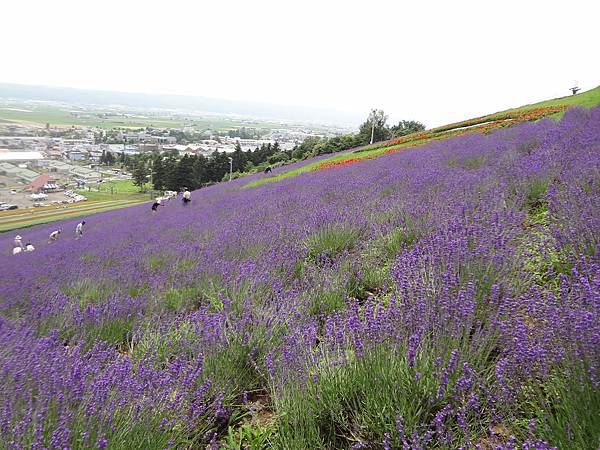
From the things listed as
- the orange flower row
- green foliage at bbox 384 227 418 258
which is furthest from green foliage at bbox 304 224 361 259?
the orange flower row

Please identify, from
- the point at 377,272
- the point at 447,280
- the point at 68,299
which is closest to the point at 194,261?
the point at 68,299

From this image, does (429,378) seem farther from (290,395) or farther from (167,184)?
(167,184)

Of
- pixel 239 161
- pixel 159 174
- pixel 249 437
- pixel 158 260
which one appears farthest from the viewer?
pixel 159 174

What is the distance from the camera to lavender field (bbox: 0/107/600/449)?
1.37 m

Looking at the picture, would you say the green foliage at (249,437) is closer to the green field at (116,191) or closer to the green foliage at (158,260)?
the green foliage at (158,260)

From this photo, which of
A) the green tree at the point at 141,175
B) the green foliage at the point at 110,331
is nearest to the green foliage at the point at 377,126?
the green tree at the point at 141,175

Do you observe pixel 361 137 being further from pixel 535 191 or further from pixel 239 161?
pixel 535 191

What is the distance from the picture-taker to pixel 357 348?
5.65 feet

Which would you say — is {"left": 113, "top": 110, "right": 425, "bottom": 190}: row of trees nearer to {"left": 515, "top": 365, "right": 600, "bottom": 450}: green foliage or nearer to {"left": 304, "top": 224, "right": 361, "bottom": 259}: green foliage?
{"left": 304, "top": 224, "right": 361, "bottom": 259}: green foliage

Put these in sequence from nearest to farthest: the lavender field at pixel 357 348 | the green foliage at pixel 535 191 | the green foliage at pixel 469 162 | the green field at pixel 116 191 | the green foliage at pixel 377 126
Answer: the lavender field at pixel 357 348 < the green foliage at pixel 535 191 < the green foliage at pixel 469 162 < the green foliage at pixel 377 126 < the green field at pixel 116 191

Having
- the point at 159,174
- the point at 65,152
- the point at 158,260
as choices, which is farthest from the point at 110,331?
the point at 65,152

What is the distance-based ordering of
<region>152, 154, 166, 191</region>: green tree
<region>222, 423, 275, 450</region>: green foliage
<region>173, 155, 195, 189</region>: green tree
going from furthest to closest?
<region>152, 154, 166, 191</region>: green tree, <region>173, 155, 195, 189</region>: green tree, <region>222, 423, 275, 450</region>: green foliage

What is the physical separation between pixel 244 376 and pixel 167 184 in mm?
52385

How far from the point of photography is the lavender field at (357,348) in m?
1.37
